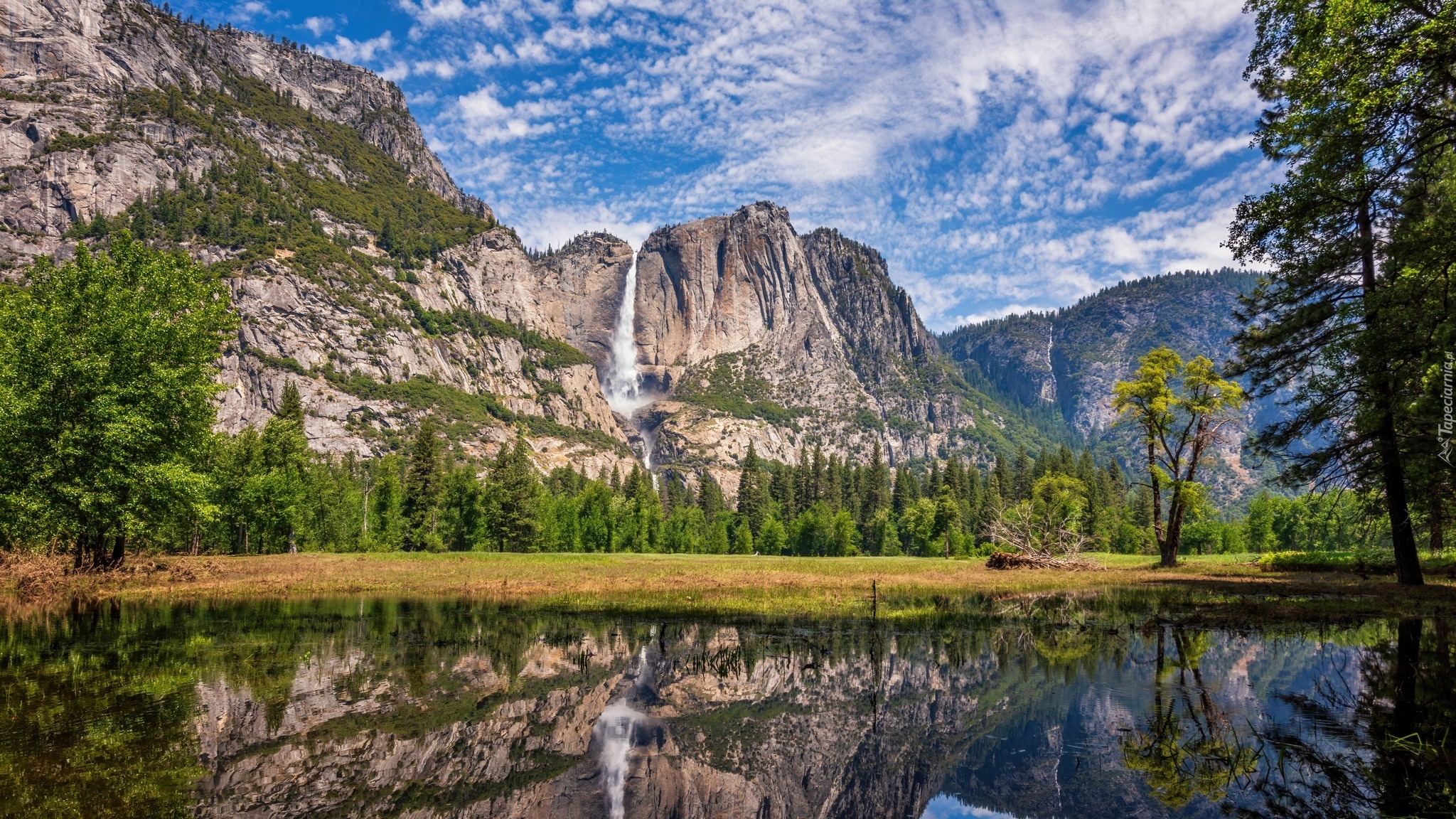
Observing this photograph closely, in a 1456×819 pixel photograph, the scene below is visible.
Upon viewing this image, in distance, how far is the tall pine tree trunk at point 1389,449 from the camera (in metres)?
19.2

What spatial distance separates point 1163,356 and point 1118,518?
76815 millimetres

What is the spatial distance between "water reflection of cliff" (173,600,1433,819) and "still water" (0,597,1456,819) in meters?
0.05

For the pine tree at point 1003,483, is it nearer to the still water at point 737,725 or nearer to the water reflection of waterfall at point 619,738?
the still water at point 737,725

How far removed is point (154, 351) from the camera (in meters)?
29.7

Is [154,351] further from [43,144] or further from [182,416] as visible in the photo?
[43,144]

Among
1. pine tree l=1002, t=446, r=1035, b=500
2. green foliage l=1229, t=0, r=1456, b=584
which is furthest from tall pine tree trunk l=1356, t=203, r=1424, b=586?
pine tree l=1002, t=446, r=1035, b=500

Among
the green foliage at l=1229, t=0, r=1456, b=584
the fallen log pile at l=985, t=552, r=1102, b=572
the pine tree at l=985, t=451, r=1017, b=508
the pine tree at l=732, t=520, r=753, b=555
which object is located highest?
the green foliage at l=1229, t=0, r=1456, b=584

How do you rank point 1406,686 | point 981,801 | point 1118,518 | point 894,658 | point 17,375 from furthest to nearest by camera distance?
point 1118,518, point 17,375, point 894,658, point 1406,686, point 981,801

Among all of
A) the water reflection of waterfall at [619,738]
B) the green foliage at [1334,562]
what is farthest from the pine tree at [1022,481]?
the water reflection of waterfall at [619,738]

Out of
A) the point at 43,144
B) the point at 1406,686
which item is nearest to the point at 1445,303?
the point at 1406,686

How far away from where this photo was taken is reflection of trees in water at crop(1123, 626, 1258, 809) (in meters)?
7.35

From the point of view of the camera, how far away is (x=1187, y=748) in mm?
8492

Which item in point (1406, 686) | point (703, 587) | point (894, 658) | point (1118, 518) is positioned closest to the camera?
point (1406, 686)

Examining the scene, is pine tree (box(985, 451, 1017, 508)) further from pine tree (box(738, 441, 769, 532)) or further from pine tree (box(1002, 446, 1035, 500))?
pine tree (box(738, 441, 769, 532))
